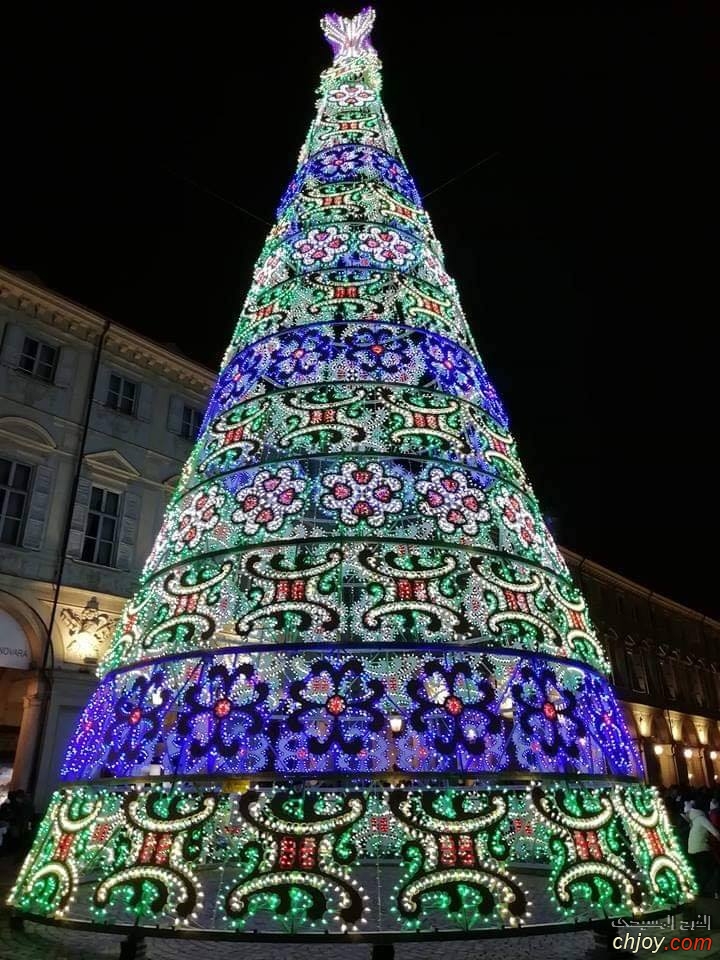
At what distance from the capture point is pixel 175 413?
17047 mm

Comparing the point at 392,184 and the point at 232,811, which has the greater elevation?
the point at 392,184

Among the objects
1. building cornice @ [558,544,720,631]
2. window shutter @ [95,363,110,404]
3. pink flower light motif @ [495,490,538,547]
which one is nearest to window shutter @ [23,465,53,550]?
window shutter @ [95,363,110,404]

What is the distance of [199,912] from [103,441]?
14182 mm

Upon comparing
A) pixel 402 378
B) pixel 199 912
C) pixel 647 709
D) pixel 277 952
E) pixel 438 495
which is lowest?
pixel 277 952

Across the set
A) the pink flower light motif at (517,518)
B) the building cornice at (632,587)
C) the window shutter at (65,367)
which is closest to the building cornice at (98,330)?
the window shutter at (65,367)

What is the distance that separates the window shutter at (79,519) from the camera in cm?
1384

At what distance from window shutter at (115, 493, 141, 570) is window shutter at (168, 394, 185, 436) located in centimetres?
230

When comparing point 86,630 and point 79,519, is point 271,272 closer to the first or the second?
point 86,630

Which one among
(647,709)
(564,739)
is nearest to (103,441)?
(564,739)

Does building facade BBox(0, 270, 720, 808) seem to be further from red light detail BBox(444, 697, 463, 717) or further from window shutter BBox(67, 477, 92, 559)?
red light detail BBox(444, 697, 463, 717)

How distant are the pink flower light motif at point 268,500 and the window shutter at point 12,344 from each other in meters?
12.9

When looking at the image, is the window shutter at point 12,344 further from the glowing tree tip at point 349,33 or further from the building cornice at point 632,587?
the building cornice at point 632,587

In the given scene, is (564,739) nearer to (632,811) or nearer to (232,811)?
(632,811)

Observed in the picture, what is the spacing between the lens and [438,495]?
355 cm
